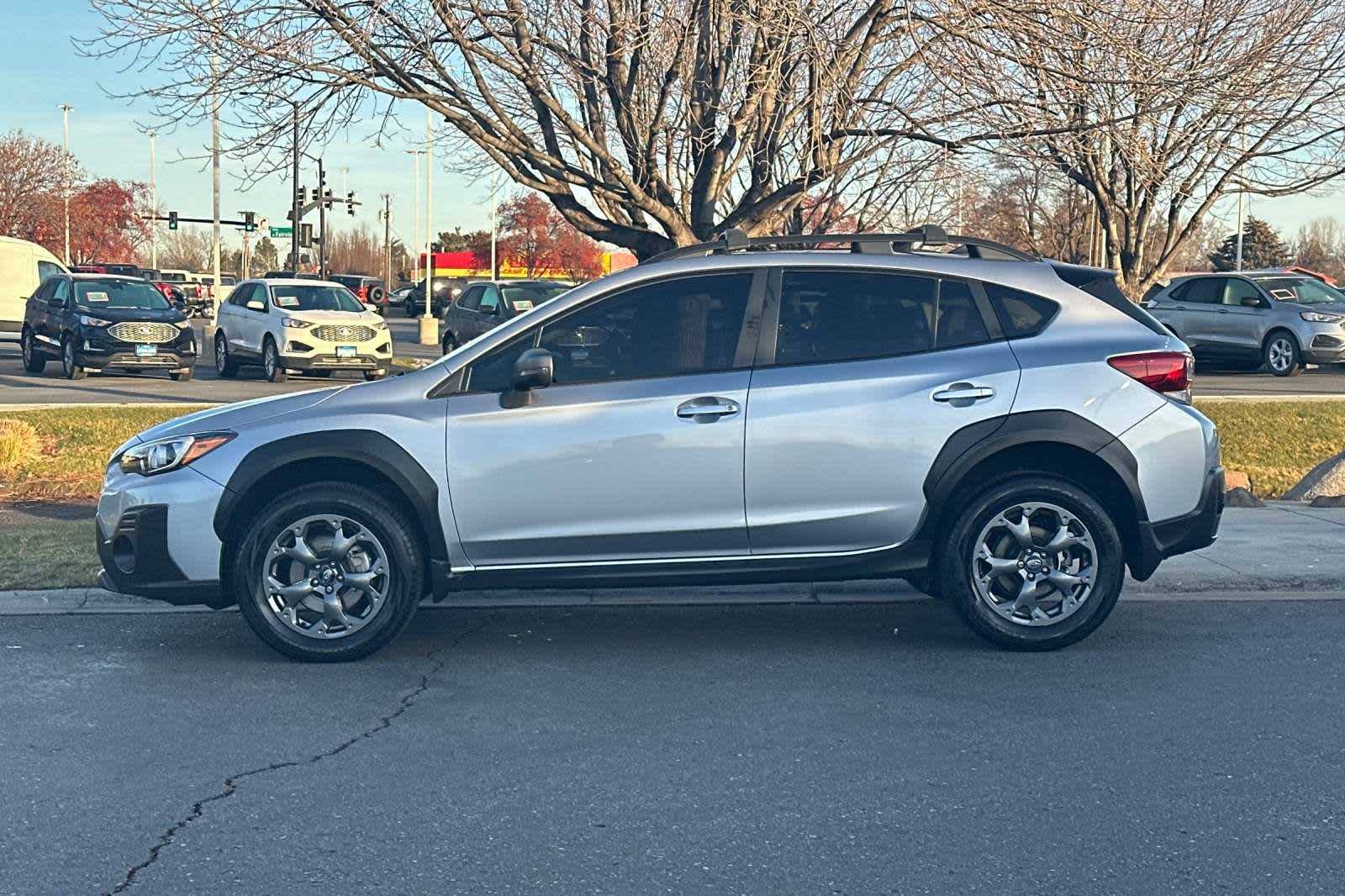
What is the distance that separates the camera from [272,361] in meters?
25.2

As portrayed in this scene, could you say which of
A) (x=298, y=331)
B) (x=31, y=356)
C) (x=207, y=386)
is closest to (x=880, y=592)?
(x=207, y=386)

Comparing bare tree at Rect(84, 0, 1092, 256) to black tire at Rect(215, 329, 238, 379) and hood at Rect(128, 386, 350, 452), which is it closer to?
hood at Rect(128, 386, 350, 452)

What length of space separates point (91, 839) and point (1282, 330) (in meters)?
24.7

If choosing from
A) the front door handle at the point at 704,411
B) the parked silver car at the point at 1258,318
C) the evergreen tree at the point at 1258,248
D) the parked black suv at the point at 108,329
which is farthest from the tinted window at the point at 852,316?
the evergreen tree at the point at 1258,248

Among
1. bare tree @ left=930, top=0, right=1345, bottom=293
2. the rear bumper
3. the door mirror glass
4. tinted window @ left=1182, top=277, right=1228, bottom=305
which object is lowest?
the rear bumper

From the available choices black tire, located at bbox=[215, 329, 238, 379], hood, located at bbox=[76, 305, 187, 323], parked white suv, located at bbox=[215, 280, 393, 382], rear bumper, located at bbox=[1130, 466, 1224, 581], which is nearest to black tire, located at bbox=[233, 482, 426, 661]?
rear bumper, located at bbox=[1130, 466, 1224, 581]

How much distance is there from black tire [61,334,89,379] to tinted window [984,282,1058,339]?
68.2ft

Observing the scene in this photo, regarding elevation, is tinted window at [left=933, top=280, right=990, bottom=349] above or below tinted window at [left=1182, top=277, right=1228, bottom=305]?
below

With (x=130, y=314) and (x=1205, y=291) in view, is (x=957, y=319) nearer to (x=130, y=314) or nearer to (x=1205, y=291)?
(x=130, y=314)

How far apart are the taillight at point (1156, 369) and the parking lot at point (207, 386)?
14793mm

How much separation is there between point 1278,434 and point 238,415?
13.9 metres

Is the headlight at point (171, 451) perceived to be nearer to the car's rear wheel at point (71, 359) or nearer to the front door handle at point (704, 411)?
the front door handle at point (704, 411)

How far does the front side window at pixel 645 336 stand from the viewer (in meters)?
6.80

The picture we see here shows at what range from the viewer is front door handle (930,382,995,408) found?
22.0 feet
